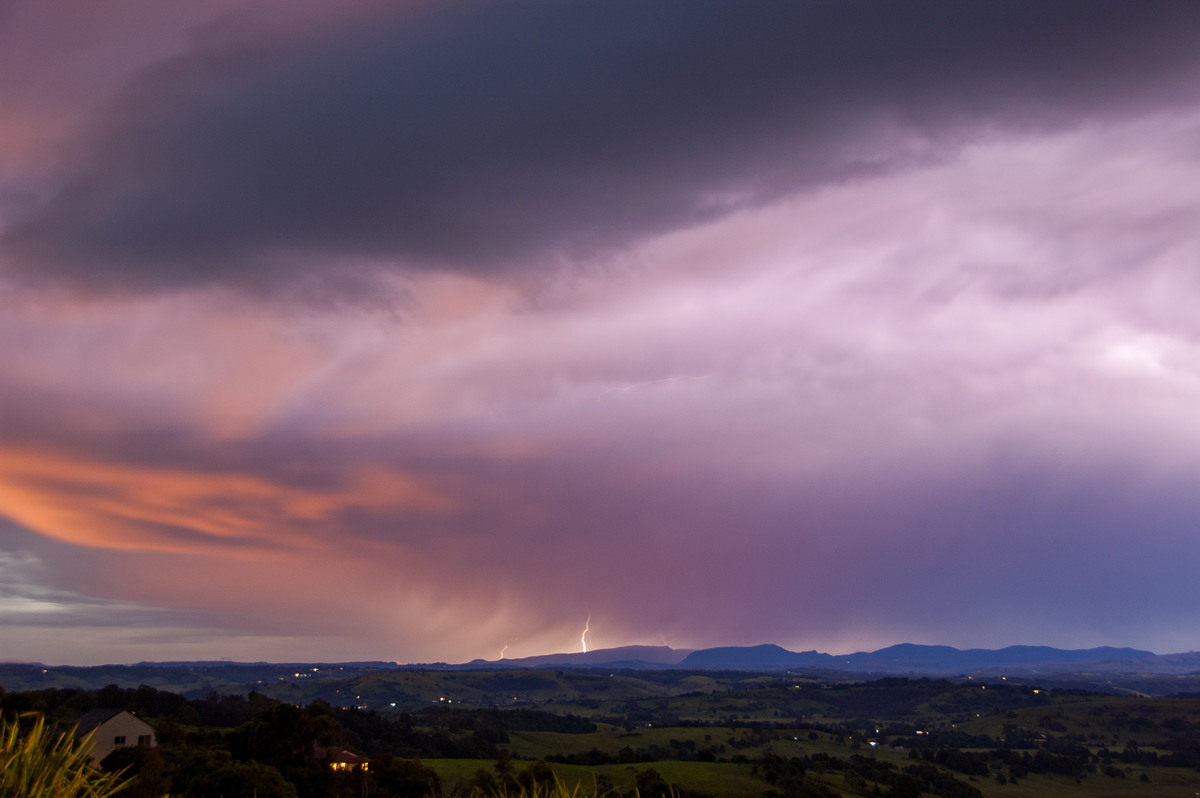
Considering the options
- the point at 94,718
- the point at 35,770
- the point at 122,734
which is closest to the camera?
the point at 35,770

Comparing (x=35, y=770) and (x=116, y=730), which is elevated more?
(x=35, y=770)

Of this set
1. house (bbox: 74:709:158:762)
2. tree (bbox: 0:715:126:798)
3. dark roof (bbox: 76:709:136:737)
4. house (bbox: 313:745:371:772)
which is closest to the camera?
tree (bbox: 0:715:126:798)

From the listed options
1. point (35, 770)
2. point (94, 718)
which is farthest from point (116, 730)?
point (35, 770)

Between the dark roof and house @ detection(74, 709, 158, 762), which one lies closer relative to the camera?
house @ detection(74, 709, 158, 762)

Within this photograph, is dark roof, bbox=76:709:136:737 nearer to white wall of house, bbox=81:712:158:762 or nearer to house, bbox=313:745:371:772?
white wall of house, bbox=81:712:158:762

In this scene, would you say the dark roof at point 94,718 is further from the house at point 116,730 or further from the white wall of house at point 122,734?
the white wall of house at point 122,734

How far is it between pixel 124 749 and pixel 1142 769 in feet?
617

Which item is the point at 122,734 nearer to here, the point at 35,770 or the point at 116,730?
the point at 116,730

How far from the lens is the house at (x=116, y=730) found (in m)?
87.2

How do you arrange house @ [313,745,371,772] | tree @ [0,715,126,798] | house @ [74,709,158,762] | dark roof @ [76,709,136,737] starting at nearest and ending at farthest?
tree @ [0,715,126,798]
house @ [313,745,371,772]
house @ [74,709,158,762]
dark roof @ [76,709,136,737]

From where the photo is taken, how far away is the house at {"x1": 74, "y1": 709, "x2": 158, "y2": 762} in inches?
3435

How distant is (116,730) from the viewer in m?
88.9

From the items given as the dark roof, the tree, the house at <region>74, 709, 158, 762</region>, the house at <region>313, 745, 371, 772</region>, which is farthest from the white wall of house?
the tree

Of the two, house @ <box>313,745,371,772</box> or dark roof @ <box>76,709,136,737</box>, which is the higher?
dark roof @ <box>76,709,136,737</box>
